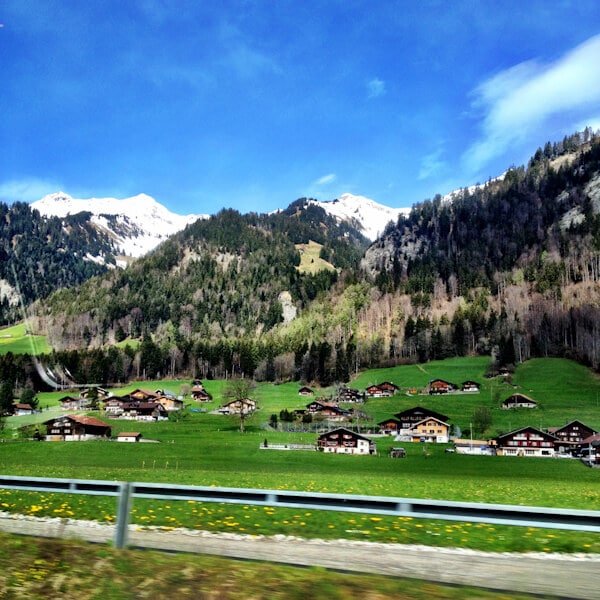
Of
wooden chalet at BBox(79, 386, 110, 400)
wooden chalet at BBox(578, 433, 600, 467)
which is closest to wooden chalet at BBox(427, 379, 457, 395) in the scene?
wooden chalet at BBox(578, 433, 600, 467)

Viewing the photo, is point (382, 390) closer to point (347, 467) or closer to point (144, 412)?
point (144, 412)

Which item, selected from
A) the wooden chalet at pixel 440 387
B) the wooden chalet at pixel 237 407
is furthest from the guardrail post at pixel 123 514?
the wooden chalet at pixel 440 387

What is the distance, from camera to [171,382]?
193000 mm

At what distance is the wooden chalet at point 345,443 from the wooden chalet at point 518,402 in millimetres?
48617

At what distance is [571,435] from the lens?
93000mm

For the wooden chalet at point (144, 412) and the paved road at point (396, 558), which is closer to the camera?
the paved road at point (396, 558)

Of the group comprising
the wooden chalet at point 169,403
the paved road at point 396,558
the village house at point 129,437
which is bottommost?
the village house at point 129,437

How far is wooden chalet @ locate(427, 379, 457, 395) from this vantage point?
149625mm

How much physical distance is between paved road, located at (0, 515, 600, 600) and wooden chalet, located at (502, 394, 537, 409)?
12225 cm

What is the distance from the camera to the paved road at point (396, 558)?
6594 mm

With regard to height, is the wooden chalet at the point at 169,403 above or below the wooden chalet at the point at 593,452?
above

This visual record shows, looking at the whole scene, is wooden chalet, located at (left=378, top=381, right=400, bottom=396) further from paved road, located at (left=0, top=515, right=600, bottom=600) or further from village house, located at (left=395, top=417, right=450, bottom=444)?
paved road, located at (left=0, top=515, right=600, bottom=600)

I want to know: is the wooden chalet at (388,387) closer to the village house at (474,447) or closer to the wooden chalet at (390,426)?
the wooden chalet at (390,426)

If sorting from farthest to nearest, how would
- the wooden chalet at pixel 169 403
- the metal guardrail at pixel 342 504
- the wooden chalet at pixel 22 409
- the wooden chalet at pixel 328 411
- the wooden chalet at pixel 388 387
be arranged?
→ the wooden chalet at pixel 388 387, the wooden chalet at pixel 169 403, the wooden chalet at pixel 22 409, the wooden chalet at pixel 328 411, the metal guardrail at pixel 342 504
